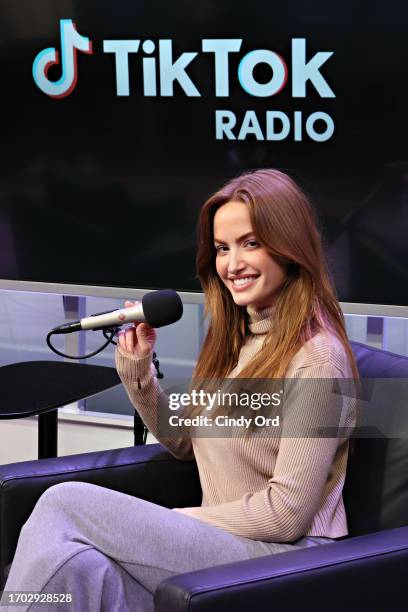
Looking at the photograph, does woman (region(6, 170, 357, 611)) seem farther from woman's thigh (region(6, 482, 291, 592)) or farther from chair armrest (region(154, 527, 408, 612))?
chair armrest (region(154, 527, 408, 612))

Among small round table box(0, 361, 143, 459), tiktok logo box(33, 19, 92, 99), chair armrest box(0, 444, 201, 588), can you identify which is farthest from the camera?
tiktok logo box(33, 19, 92, 99)

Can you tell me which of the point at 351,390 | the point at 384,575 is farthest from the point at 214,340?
the point at 384,575

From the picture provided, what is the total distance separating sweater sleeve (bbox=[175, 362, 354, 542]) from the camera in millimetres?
2260

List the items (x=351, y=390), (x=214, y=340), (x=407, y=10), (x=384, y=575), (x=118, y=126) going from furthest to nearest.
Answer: (x=118, y=126)
(x=407, y=10)
(x=214, y=340)
(x=351, y=390)
(x=384, y=575)

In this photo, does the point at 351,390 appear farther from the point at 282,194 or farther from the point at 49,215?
the point at 49,215

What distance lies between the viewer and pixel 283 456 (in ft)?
7.49

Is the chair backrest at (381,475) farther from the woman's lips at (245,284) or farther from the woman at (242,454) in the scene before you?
the woman's lips at (245,284)

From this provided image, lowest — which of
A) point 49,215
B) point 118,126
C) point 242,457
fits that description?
point 242,457

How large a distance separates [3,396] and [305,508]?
1332mm

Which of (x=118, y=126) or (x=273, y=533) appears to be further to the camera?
(x=118, y=126)

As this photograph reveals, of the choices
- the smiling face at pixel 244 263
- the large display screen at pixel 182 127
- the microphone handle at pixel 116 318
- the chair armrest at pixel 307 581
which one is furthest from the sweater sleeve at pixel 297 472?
the large display screen at pixel 182 127

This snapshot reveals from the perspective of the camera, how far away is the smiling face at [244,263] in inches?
96.3

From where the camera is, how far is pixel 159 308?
7.98ft

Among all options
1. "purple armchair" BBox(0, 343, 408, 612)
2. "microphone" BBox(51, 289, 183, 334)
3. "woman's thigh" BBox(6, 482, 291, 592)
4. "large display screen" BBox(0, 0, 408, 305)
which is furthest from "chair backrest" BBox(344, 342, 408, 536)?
"large display screen" BBox(0, 0, 408, 305)
